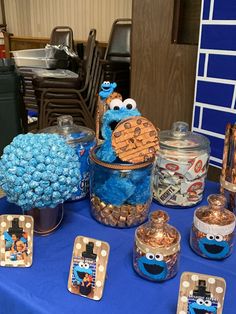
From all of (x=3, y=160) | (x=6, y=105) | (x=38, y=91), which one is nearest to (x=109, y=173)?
(x=3, y=160)

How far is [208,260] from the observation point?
0.78 m

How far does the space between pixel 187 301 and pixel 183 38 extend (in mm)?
1458

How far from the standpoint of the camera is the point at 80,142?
0.97 m

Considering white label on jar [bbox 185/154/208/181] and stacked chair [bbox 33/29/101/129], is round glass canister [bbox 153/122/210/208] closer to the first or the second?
white label on jar [bbox 185/154/208/181]

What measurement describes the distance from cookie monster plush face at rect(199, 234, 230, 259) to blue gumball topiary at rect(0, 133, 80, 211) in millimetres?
330

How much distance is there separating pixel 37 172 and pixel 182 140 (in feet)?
1.44

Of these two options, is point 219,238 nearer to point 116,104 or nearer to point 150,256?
point 150,256

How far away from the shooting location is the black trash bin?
212 cm

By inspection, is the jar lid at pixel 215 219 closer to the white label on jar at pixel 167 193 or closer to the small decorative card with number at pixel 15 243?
the white label on jar at pixel 167 193

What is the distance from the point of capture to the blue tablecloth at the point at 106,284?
652 millimetres

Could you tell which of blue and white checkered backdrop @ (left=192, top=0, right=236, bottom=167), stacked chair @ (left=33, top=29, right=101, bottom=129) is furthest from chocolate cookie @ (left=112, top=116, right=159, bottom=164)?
stacked chair @ (left=33, top=29, right=101, bottom=129)

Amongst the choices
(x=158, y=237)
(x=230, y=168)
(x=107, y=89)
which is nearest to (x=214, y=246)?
(x=158, y=237)

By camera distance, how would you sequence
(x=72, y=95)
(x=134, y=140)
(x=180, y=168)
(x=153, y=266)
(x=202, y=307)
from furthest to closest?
(x=72, y=95) < (x=180, y=168) < (x=134, y=140) < (x=153, y=266) < (x=202, y=307)

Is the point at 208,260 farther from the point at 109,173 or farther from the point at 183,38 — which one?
the point at 183,38
